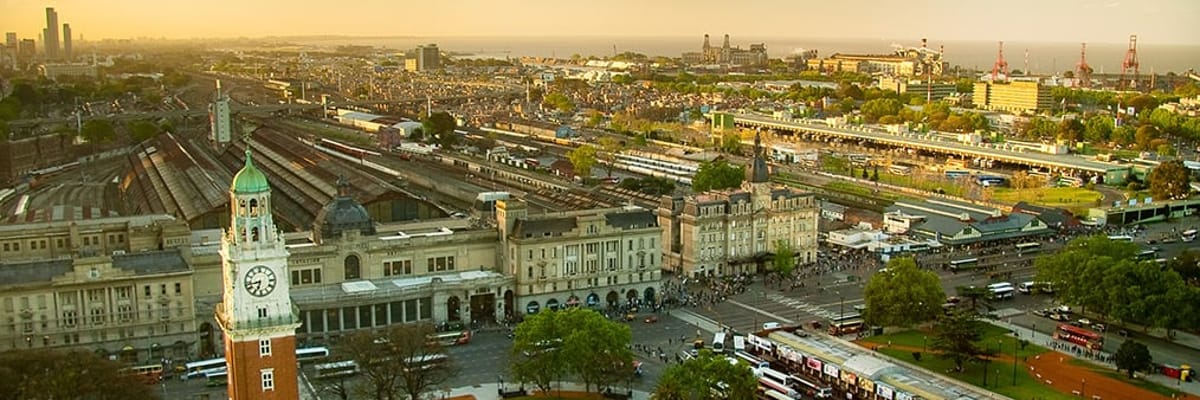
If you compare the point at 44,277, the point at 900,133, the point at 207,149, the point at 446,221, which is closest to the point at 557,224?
the point at 446,221

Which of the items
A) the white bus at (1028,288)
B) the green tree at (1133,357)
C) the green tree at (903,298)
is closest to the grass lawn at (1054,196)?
the white bus at (1028,288)

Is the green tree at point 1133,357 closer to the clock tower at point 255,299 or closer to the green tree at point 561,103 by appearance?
the clock tower at point 255,299

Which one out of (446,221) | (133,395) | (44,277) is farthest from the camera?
(446,221)

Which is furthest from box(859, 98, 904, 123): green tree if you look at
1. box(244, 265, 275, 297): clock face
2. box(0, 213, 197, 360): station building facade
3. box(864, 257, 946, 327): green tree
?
box(244, 265, 275, 297): clock face

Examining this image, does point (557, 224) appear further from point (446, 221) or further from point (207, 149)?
point (207, 149)

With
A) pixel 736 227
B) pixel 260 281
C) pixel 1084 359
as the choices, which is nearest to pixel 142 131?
pixel 736 227

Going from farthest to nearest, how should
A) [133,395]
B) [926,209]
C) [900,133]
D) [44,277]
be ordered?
[900,133] < [926,209] < [44,277] < [133,395]

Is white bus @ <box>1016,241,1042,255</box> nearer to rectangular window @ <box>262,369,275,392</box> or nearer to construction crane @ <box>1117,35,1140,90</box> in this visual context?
rectangular window @ <box>262,369,275,392</box>

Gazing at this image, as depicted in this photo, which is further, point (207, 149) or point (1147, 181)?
point (207, 149)
